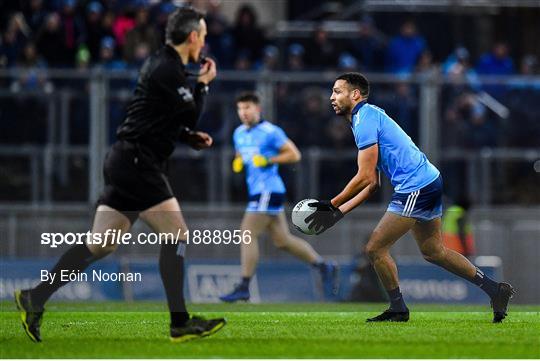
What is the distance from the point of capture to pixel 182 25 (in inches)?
427

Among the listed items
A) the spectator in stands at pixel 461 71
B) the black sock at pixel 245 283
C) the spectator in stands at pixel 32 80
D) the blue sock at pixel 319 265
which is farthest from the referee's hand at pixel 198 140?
the spectator in stands at pixel 461 71

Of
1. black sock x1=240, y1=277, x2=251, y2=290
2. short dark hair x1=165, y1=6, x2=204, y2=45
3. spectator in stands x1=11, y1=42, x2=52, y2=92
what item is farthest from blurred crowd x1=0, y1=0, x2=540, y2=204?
short dark hair x1=165, y1=6, x2=204, y2=45

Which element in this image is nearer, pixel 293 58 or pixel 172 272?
pixel 172 272

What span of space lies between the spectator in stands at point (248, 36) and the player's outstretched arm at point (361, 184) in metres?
12.0

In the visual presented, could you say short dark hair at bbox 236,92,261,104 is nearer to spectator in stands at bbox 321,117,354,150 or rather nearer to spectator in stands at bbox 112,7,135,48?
spectator in stands at bbox 321,117,354,150

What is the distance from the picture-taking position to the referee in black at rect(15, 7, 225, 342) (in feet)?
35.2

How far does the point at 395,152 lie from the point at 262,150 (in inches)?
238

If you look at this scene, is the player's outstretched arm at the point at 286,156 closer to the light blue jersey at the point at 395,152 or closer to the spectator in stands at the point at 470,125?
the spectator in stands at the point at 470,125

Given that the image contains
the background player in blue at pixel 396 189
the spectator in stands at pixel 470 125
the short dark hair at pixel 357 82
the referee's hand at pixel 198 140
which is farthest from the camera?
the spectator in stands at pixel 470 125

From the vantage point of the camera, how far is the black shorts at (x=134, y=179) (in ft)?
35.3

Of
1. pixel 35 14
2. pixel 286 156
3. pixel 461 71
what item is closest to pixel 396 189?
pixel 286 156

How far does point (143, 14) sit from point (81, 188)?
142 inches

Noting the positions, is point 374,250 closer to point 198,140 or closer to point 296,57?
point 198,140

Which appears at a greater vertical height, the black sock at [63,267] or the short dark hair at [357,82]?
the short dark hair at [357,82]
